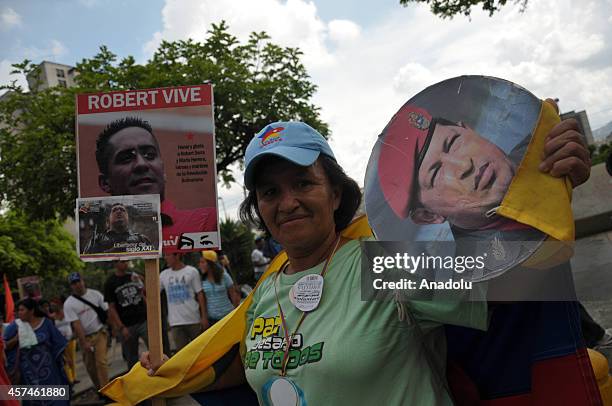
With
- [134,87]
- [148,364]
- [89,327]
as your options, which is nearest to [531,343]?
[148,364]

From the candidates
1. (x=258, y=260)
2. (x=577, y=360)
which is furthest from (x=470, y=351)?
(x=258, y=260)

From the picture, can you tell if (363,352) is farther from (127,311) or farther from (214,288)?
(127,311)

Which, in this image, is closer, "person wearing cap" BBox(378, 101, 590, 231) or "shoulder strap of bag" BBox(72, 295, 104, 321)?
"person wearing cap" BBox(378, 101, 590, 231)

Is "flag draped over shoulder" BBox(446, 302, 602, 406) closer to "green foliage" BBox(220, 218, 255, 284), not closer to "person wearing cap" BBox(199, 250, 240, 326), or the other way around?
"person wearing cap" BBox(199, 250, 240, 326)

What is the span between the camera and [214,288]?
6.64 m

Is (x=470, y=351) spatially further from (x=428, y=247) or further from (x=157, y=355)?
(x=157, y=355)

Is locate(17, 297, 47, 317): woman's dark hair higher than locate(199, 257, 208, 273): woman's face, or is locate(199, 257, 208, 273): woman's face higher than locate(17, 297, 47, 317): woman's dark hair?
locate(199, 257, 208, 273): woman's face

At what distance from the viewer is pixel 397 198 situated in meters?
1.31

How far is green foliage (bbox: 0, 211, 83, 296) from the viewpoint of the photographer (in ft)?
56.4

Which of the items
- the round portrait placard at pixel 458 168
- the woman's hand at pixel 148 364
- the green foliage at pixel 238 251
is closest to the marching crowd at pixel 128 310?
the woman's hand at pixel 148 364

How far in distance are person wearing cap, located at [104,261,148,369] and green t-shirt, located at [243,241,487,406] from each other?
5497 millimetres

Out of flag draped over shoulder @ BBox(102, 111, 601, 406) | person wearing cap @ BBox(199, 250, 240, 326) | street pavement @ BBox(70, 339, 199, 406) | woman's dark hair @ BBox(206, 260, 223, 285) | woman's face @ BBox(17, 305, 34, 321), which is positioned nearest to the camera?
flag draped over shoulder @ BBox(102, 111, 601, 406)

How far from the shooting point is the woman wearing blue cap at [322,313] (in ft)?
4.22

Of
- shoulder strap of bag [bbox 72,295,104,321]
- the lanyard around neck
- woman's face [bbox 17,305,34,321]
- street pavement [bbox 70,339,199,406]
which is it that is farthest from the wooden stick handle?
shoulder strap of bag [bbox 72,295,104,321]
